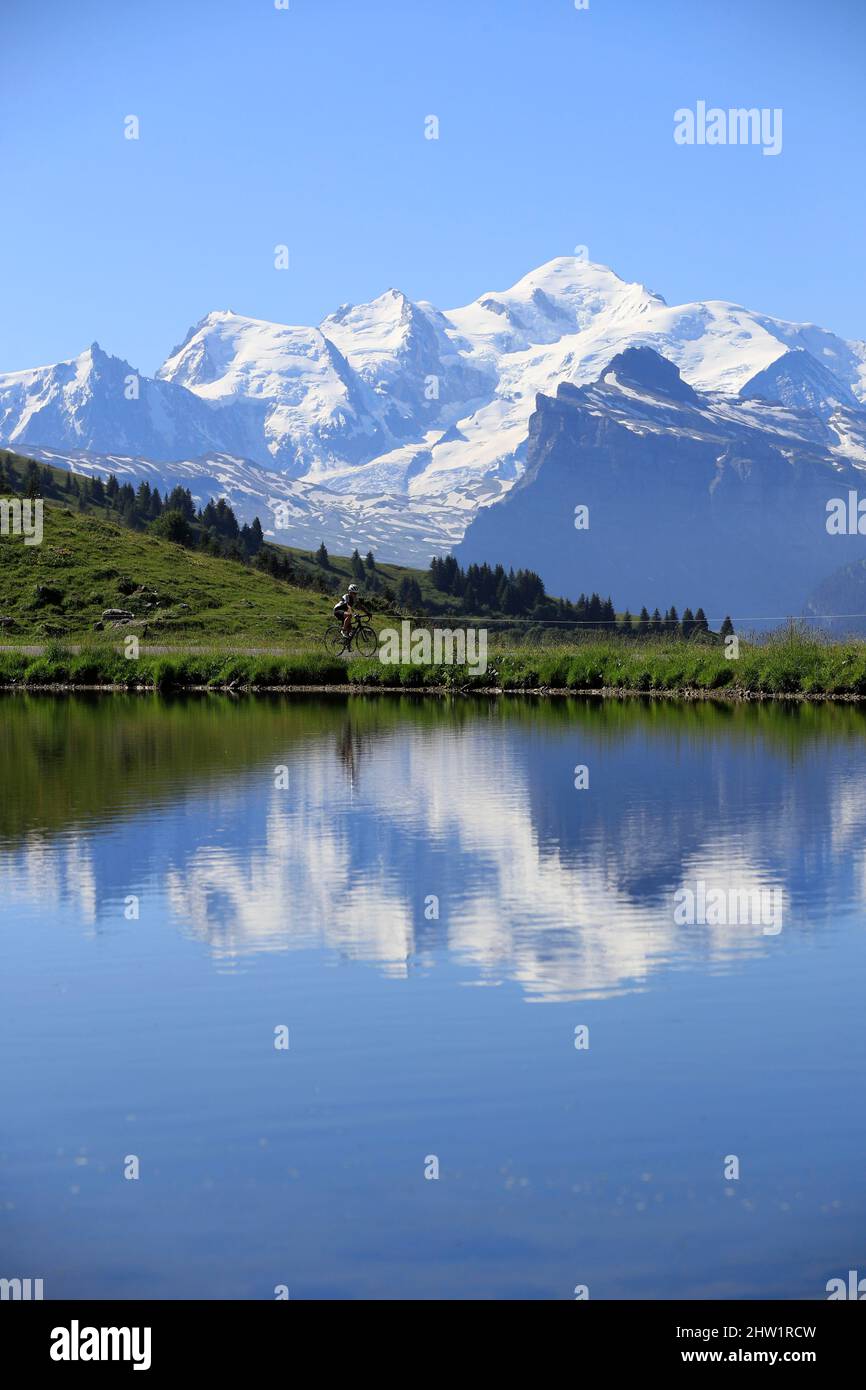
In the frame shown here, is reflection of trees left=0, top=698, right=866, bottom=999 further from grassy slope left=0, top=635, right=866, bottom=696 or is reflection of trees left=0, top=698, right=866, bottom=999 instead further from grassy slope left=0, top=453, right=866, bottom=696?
grassy slope left=0, top=453, right=866, bottom=696

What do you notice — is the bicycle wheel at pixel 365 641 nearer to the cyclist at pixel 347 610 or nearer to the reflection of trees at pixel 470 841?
the cyclist at pixel 347 610

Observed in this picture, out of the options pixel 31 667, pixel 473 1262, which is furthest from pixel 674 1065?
pixel 31 667

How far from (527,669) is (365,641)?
14.6m

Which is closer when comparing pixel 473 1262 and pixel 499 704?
pixel 473 1262

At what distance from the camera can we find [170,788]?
118 ft

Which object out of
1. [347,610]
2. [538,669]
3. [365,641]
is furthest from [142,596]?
[538,669]

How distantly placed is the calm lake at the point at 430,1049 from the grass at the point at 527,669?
118ft

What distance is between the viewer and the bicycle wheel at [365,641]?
86.9 meters

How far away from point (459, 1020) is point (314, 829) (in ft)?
43.1

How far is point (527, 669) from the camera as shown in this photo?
77.0 m

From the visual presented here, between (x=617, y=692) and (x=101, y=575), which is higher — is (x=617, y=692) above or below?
below

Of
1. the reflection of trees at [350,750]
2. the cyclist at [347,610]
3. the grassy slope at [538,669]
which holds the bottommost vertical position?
the reflection of trees at [350,750]

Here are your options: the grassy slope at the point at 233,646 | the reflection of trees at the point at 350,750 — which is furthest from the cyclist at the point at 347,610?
the reflection of trees at the point at 350,750

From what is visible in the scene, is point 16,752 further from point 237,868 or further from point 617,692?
point 617,692
